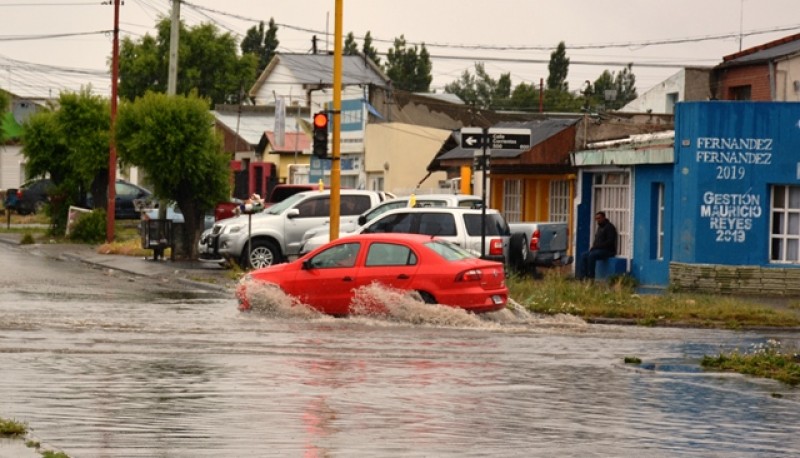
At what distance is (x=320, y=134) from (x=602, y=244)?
26.2ft

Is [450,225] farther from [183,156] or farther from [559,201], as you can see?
[183,156]

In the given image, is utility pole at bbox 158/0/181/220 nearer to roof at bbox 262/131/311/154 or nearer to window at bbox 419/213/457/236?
window at bbox 419/213/457/236

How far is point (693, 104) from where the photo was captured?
32688mm

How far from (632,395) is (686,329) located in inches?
384

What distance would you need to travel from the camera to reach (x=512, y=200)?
4350 centimetres

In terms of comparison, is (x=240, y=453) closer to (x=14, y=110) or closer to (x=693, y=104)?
(x=693, y=104)

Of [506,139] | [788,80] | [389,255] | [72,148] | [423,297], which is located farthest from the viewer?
[72,148]

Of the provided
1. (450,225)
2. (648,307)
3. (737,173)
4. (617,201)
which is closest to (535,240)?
(450,225)

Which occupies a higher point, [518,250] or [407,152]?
[407,152]

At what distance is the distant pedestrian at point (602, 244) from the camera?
34875 millimetres

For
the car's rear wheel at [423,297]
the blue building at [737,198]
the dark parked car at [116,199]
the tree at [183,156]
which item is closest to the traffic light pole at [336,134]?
the car's rear wheel at [423,297]

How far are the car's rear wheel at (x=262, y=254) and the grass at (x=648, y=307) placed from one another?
8.64 metres

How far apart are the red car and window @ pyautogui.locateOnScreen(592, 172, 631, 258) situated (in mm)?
12678

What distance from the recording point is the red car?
23297 mm
